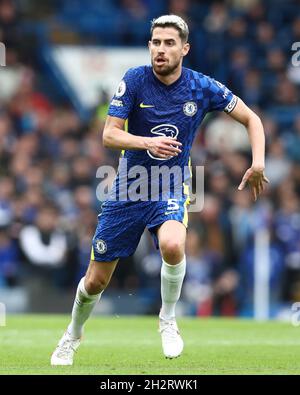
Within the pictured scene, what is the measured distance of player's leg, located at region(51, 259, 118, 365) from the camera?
8.52 metres

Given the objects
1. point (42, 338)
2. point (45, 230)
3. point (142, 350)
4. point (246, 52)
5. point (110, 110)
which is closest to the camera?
point (110, 110)

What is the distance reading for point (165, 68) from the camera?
27.9ft

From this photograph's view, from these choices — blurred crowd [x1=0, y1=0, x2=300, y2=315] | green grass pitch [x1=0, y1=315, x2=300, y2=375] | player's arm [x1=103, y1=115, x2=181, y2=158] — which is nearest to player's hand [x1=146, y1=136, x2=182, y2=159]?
player's arm [x1=103, y1=115, x2=181, y2=158]

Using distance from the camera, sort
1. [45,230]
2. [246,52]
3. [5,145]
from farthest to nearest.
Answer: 1. [246,52]
2. [5,145]
3. [45,230]

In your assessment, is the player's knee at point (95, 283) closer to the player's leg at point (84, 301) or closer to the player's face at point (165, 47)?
the player's leg at point (84, 301)

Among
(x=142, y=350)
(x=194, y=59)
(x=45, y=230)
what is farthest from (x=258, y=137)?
(x=194, y=59)

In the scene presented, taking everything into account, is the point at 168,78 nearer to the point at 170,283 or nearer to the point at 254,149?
the point at 254,149

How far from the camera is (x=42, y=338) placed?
1120 cm

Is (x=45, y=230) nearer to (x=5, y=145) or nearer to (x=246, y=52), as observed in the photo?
(x=5, y=145)

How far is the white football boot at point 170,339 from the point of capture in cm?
853

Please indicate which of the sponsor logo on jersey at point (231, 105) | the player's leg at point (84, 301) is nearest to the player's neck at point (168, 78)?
the sponsor logo on jersey at point (231, 105)

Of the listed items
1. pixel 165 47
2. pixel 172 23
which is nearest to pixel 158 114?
pixel 165 47

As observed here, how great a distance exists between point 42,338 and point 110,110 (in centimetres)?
347

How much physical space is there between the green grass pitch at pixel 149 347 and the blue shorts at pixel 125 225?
2.71 feet
